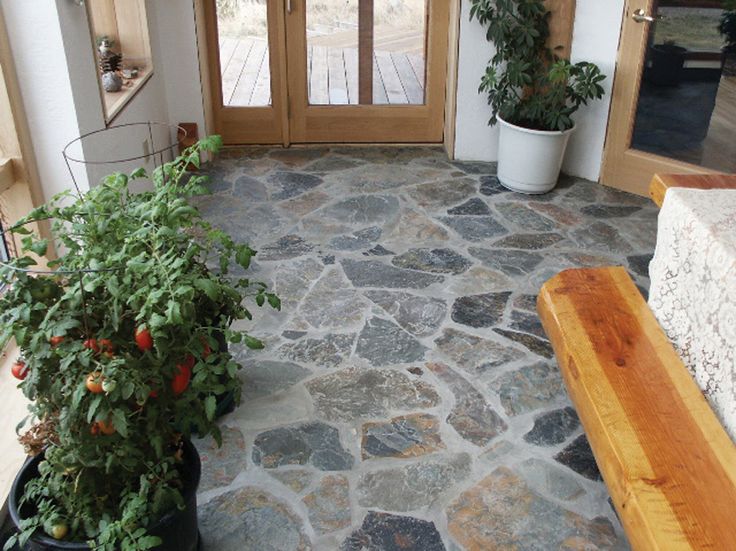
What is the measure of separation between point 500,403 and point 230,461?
97 cm

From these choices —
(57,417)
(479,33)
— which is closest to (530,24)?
(479,33)

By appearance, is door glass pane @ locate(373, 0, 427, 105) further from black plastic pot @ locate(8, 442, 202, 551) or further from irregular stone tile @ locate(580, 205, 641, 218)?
black plastic pot @ locate(8, 442, 202, 551)

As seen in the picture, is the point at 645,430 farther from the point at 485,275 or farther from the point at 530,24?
the point at 530,24

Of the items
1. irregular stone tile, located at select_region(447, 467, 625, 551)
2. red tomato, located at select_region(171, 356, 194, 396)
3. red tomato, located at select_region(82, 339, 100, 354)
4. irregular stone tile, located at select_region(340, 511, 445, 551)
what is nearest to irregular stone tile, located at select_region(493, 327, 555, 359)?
irregular stone tile, located at select_region(447, 467, 625, 551)

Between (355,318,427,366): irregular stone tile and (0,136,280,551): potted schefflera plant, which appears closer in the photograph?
(0,136,280,551): potted schefflera plant

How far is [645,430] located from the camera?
6.04ft

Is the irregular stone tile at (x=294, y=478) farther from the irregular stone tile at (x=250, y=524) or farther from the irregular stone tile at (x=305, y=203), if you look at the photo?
the irregular stone tile at (x=305, y=203)

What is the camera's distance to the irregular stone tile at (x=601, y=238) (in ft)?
12.5

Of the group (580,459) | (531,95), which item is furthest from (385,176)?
(580,459)

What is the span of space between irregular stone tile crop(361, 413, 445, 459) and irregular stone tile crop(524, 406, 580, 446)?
0.32 meters

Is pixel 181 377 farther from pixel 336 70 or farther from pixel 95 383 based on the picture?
pixel 336 70

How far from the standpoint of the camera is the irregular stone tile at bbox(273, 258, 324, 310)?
3.36m

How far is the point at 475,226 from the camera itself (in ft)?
13.2

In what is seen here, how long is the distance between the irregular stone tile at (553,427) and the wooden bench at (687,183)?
786 mm
